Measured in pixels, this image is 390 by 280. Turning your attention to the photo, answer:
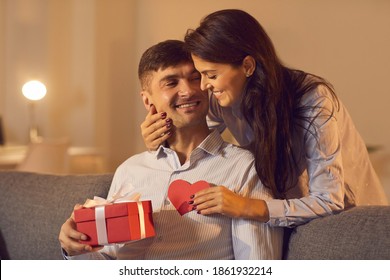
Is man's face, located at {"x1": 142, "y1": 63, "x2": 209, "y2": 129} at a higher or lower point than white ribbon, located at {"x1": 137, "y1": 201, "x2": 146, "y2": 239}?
higher

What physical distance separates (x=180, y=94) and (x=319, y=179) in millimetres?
338

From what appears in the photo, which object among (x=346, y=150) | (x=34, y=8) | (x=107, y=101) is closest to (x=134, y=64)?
(x=107, y=101)

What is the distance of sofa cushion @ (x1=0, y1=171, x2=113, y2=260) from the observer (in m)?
1.85

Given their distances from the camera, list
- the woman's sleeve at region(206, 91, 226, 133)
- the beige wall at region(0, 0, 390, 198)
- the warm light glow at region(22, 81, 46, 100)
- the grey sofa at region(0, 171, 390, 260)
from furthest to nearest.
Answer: the warm light glow at region(22, 81, 46, 100), the beige wall at region(0, 0, 390, 198), the grey sofa at region(0, 171, 390, 260), the woman's sleeve at region(206, 91, 226, 133)

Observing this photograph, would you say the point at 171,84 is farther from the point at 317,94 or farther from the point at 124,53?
the point at 124,53

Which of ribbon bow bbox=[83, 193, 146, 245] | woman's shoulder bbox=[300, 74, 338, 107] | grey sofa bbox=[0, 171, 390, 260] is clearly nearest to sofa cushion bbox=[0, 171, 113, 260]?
grey sofa bbox=[0, 171, 390, 260]

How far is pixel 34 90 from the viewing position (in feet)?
13.1

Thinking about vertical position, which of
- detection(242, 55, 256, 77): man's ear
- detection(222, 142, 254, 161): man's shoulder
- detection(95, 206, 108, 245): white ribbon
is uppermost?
detection(242, 55, 256, 77): man's ear

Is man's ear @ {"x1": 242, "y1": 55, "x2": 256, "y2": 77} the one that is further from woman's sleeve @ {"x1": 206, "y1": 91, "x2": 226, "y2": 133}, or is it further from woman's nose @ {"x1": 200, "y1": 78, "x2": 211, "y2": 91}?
woman's sleeve @ {"x1": 206, "y1": 91, "x2": 226, "y2": 133}

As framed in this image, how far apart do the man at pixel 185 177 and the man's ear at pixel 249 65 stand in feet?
0.35

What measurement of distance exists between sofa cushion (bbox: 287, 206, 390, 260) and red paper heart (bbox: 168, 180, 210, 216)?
0.22 metres

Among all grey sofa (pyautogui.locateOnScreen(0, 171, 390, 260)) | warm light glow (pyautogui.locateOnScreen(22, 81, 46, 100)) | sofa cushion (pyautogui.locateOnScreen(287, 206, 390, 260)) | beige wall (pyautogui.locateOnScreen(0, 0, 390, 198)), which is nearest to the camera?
sofa cushion (pyautogui.locateOnScreen(287, 206, 390, 260))

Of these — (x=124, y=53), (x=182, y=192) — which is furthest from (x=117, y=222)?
(x=124, y=53)

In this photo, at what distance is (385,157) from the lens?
2516mm
